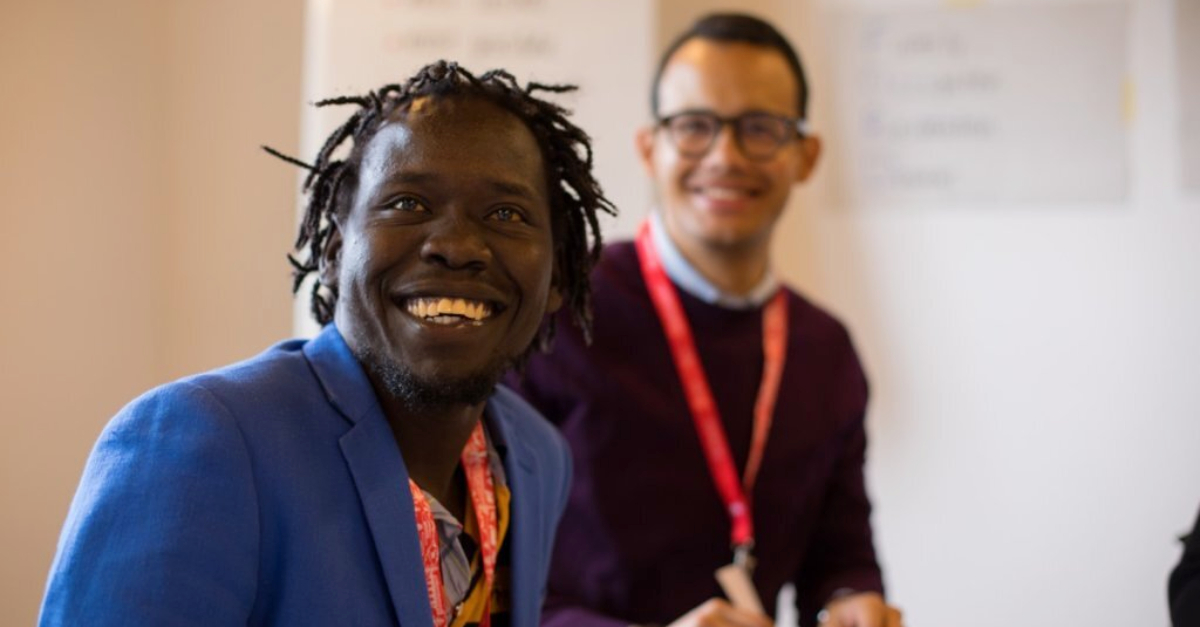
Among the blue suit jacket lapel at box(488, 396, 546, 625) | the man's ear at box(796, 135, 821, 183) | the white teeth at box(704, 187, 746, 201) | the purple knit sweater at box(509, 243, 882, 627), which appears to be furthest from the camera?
the man's ear at box(796, 135, 821, 183)

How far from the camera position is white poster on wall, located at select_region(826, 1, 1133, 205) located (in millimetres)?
3092

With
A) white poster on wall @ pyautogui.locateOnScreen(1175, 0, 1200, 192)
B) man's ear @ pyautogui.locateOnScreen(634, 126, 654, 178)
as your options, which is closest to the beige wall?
man's ear @ pyautogui.locateOnScreen(634, 126, 654, 178)

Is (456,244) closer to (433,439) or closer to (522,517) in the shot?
(433,439)

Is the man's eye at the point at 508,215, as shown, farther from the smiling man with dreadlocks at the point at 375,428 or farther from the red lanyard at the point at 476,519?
the red lanyard at the point at 476,519

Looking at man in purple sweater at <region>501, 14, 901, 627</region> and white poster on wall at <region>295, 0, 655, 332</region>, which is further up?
white poster on wall at <region>295, 0, 655, 332</region>

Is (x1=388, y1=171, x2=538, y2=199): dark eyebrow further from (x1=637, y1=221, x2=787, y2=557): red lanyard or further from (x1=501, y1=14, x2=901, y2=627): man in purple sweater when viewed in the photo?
(x1=637, y1=221, x2=787, y2=557): red lanyard

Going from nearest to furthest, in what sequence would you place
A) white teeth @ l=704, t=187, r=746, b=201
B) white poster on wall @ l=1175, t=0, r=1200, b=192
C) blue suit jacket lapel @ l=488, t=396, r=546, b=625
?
1. blue suit jacket lapel @ l=488, t=396, r=546, b=625
2. white teeth @ l=704, t=187, r=746, b=201
3. white poster on wall @ l=1175, t=0, r=1200, b=192

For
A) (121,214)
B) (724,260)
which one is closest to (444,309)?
(724,260)

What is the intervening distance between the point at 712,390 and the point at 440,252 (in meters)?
1.11

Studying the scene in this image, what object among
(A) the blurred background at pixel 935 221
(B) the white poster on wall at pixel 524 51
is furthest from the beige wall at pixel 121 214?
(B) the white poster on wall at pixel 524 51

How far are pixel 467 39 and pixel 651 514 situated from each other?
137 centimetres

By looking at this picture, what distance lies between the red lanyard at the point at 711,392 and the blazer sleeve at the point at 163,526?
117cm

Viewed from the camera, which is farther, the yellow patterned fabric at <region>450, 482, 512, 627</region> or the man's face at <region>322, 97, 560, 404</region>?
the yellow patterned fabric at <region>450, 482, 512, 627</region>

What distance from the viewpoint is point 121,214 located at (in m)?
2.65
